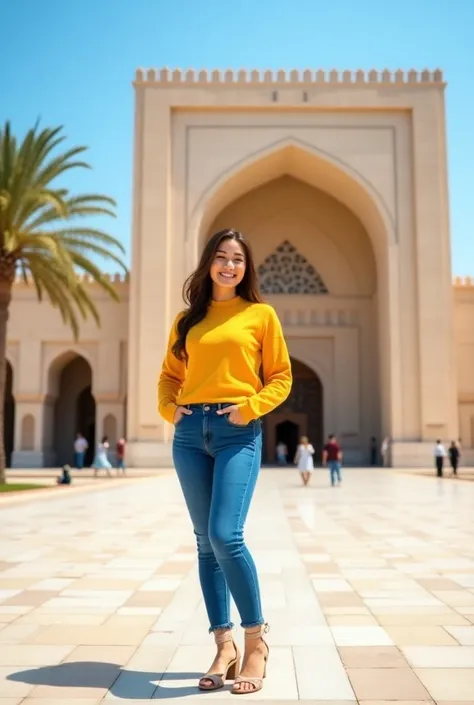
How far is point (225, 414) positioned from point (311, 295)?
23.9 metres

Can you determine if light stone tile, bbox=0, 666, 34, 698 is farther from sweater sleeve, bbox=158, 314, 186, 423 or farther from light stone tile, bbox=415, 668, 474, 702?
light stone tile, bbox=415, 668, 474, 702

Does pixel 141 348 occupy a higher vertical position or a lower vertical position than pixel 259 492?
higher

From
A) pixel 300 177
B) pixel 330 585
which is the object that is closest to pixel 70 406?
pixel 300 177

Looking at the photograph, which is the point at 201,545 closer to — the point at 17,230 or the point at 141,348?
the point at 17,230

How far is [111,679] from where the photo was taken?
2.56 metres

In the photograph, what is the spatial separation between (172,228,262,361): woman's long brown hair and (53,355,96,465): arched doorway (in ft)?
75.3

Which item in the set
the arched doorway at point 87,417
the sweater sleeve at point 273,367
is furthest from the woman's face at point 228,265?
the arched doorway at point 87,417

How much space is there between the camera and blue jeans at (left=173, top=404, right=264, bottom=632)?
245cm

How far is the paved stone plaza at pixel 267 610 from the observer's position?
8.21 ft

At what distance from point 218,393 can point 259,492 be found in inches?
401

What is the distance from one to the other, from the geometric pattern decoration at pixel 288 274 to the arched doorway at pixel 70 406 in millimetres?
7124

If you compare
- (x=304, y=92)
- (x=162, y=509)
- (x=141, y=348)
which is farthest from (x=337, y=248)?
(x=162, y=509)

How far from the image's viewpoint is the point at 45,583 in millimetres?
4312

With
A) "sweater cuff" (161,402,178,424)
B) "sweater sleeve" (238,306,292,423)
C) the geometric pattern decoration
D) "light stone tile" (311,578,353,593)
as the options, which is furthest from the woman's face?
the geometric pattern decoration
